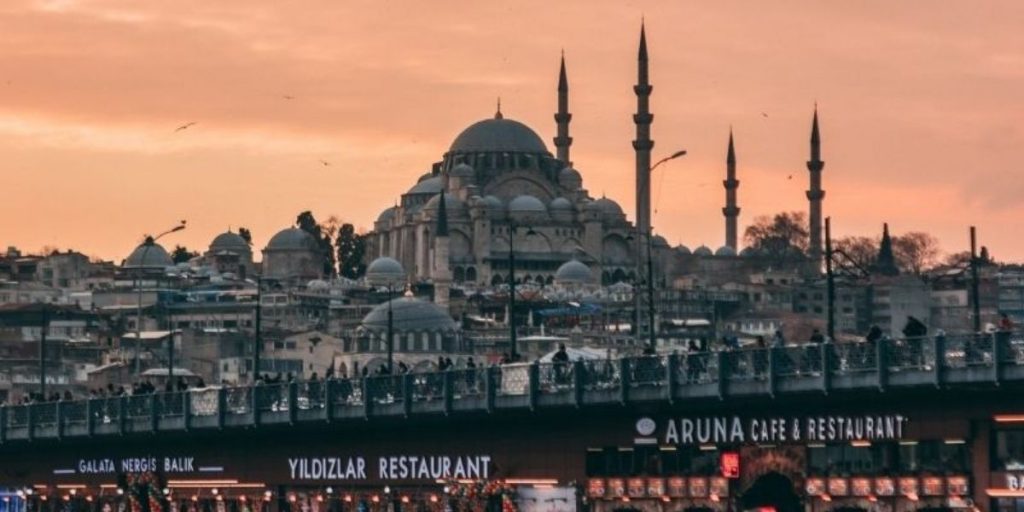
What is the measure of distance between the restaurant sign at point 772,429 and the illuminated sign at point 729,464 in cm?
23

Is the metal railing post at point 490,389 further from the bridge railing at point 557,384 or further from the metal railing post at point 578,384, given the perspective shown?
the metal railing post at point 578,384

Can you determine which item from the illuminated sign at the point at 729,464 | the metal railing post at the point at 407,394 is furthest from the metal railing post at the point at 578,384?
the metal railing post at the point at 407,394

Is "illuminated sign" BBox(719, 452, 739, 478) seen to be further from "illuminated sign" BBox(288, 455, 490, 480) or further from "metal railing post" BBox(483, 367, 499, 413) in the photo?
"illuminated sign" BBox(288, 455, 490, 480)

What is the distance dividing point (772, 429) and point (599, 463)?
4.80 metres

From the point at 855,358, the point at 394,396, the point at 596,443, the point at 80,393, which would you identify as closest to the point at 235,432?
the point at 394,396

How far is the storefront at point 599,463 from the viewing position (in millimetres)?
50531

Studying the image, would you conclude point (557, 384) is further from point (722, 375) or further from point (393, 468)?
point (393, 468)

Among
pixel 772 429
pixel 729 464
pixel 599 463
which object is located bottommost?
pixel 729 464

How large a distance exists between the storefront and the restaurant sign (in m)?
0.03

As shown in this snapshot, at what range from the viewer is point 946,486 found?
50.2 m

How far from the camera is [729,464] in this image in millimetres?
54531

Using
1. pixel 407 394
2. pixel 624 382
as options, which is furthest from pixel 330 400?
pixel 624 382

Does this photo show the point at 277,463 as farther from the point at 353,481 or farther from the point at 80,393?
the point at 80,393

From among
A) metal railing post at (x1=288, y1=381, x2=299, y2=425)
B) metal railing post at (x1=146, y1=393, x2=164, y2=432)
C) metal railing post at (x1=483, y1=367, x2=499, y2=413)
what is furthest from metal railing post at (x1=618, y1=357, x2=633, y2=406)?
metal railing post at (x1=146, y1=393, x2=164, y2=432)
